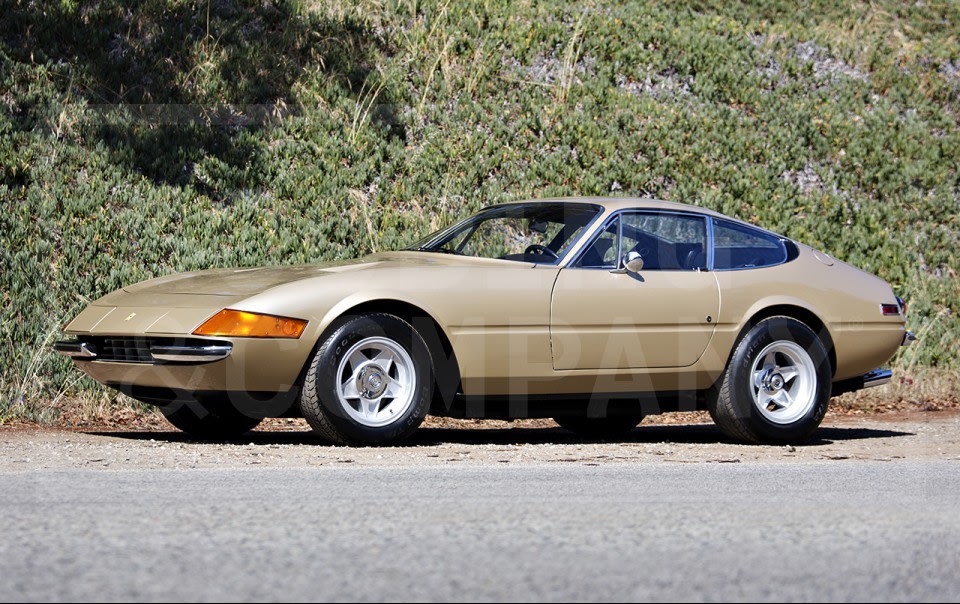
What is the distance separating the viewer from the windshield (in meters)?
8.05

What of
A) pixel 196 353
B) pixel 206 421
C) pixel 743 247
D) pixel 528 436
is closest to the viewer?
pixel 196 353

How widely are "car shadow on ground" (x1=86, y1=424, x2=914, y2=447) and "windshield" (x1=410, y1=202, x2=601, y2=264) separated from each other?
1240 mm

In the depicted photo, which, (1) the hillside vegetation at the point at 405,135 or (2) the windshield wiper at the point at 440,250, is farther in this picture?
(1) the hillside vegetation at the point at 405,135

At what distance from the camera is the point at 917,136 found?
1705 centimetres

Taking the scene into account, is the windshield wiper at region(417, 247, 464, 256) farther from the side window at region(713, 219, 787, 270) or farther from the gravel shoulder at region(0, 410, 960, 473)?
the side window at region(713, 219, 787, 270)

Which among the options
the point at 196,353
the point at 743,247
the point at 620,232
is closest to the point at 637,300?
the point at 620,232

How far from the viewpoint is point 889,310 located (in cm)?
880

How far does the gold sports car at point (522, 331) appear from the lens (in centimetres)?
698

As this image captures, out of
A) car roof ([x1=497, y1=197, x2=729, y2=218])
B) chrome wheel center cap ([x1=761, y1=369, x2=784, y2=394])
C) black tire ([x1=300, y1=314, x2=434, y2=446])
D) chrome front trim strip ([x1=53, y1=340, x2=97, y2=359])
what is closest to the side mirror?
car roof ([x1=497, y1=197, x2=729, y2=218])

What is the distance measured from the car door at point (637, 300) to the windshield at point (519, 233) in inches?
8.7

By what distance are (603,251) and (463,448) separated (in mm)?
1557

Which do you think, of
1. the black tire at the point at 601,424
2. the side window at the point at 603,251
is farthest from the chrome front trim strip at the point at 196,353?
the black tire at the point at 601,424

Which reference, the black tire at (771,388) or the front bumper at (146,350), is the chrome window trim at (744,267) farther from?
the front bumper at (146,350)

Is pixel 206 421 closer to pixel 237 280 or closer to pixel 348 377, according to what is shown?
pixel 237 280
